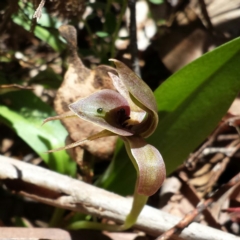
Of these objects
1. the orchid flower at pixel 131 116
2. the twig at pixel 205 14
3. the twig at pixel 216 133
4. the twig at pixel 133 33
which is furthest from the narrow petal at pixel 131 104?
the twig at pixel 205 14

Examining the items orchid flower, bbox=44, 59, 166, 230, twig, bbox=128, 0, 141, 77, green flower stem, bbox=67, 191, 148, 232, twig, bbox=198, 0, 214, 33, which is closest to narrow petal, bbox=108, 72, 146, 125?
orchid flower, bbox=44, 59, 166, 230

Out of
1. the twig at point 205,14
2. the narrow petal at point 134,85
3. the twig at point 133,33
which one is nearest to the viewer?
the narrow petal at point 134,85

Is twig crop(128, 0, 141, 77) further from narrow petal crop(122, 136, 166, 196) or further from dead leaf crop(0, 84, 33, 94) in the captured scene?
narrow petal crop(122, 136, 166, 196)

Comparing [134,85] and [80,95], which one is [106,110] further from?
[80,95]

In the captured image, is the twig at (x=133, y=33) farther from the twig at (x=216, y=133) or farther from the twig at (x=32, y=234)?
the twig at (x=32, y=234)

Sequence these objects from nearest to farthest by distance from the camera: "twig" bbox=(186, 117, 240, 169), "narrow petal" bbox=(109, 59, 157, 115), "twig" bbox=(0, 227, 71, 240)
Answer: "narrow petal" bbox=(109, 59, 157, 115)
"twig" bbox=(0, 227, 71, 240)
"twig" bbox=(186, 117, 240, 169)

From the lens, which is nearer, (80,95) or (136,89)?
(136,89)

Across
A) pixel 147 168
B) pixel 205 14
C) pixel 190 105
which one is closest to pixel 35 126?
pixel 190 105
